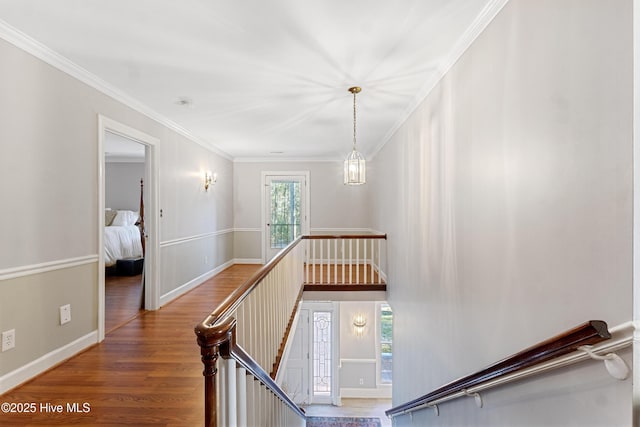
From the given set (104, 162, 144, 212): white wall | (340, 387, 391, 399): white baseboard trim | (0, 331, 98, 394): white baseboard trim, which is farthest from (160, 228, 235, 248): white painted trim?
(340, 387, 391, 399): white baseboard trim

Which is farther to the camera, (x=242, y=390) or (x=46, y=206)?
(x=46, y=206)

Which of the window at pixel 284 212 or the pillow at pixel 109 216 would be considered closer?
the pillow at pixel 109 216

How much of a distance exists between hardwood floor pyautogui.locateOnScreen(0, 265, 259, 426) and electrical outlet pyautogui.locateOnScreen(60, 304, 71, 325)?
1.09 ft

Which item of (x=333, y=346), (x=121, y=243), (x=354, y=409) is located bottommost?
(x=354, y=409)

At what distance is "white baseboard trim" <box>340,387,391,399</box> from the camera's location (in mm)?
7391

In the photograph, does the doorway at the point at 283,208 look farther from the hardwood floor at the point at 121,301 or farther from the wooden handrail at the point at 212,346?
the wooden handrail at the point at 212,346

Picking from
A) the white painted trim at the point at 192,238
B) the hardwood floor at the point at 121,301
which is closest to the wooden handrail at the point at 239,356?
the hardwood floor at the point at 121,301

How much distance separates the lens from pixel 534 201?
1.46 metres

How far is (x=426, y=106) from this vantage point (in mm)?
3094

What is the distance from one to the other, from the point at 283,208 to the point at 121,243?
327 centimetres

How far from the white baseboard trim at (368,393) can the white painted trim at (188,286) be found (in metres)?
4.08

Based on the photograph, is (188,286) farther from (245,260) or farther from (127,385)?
(127,385)

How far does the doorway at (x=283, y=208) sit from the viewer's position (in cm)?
720

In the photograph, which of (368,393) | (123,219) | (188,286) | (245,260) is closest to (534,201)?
(188,286)
